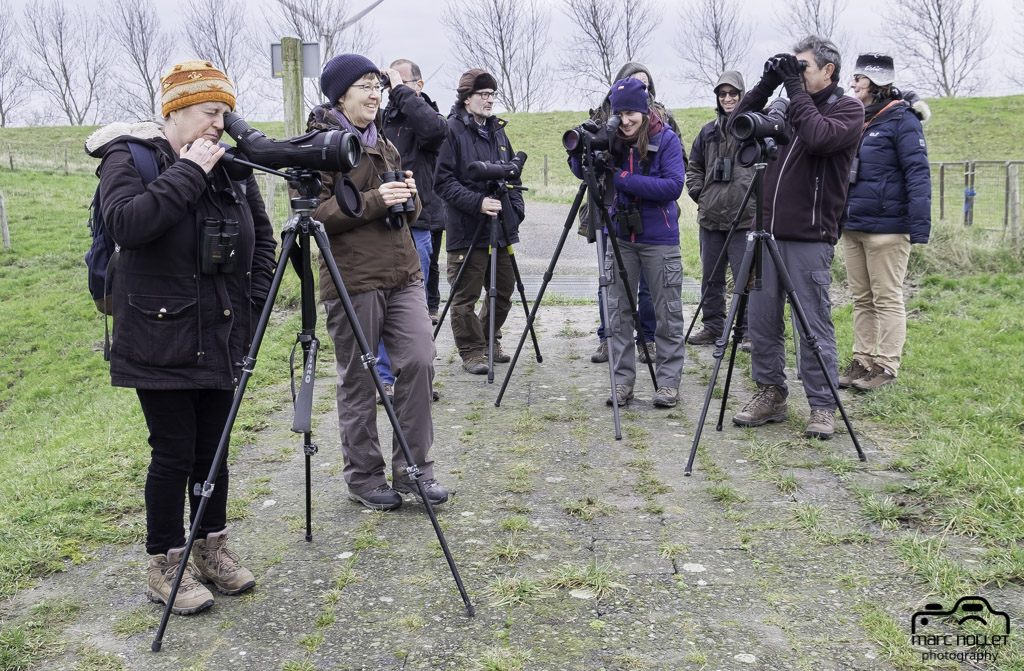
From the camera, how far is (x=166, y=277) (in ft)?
9.80

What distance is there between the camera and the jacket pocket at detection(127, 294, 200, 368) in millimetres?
2963

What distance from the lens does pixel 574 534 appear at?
3.68 meters

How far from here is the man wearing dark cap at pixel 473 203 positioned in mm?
5988

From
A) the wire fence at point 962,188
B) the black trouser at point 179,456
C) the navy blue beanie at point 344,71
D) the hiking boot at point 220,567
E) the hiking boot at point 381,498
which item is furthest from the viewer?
the wire fence at point 962,188

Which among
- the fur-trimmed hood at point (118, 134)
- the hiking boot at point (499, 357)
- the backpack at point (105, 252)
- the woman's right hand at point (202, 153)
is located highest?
the fur-trimmed hood at point (118, 134)

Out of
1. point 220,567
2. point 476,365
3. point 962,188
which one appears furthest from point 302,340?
point 962,188

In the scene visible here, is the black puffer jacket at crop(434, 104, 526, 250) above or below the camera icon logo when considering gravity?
above

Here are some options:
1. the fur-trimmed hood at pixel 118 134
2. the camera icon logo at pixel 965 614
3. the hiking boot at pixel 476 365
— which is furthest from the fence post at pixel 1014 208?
the fur-trimmed hood at pixel 118 134

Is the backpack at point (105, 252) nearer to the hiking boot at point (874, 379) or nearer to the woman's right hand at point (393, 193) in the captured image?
the woman's right hand at point (393, 193)

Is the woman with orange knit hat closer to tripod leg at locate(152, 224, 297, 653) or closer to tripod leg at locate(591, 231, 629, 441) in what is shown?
tripod leg at locate(152, 224, 297, 653)

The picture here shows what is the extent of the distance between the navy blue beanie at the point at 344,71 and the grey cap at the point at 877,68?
3.46 metres

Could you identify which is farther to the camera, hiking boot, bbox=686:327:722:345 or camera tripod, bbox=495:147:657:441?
hiking boot, bbox=686:327:722:345

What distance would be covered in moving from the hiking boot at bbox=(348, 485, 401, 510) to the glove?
9.51ft

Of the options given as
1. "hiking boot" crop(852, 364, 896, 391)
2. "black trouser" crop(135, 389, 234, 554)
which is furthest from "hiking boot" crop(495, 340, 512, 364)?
"black trouser" crop(135, 389, 234, 554)
